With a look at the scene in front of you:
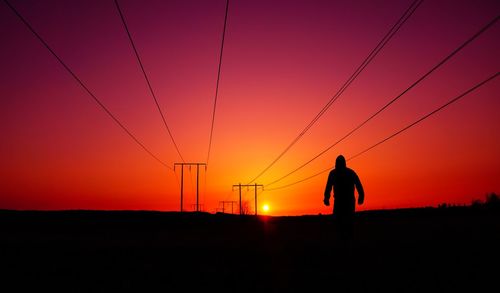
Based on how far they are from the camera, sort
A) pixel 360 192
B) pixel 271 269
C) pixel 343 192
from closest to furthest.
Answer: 1. pixel 271 269
2. pixel 343 192
3. pixel 360 192

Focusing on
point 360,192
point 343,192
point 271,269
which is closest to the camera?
point 271,269

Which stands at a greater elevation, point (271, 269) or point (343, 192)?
point (343, 192)

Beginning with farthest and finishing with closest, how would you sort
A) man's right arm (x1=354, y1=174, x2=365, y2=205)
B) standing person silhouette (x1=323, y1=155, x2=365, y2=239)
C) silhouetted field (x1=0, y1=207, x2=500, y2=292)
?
man's right arm (x1=354, y1=174, x2=365, y2=205), standing person silhouette (x1=323, y1=155, x2=365, y2=239), silhouetted field (x1=0, y1=207, x2=500, y2=292)

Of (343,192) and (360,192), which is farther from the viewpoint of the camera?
(360,192)

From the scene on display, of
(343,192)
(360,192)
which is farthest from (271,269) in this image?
(360,192)

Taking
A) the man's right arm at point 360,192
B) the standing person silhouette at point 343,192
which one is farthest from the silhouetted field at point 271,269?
the man's right arm at point 360,192

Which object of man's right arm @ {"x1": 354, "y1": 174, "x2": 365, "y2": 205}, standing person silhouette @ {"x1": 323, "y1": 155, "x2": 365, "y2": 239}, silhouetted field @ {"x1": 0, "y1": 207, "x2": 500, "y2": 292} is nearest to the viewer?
silhouetted field @ {"x1": 0, "y1": 207, "x2": 500, "y2": 292}

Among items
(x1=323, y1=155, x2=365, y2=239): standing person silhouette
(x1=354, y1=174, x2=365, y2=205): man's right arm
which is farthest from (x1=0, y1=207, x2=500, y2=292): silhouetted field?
(x1=354, y1=174, x2=365, y2=205): man's right arm

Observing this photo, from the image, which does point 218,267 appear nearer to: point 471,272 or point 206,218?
point 471,272

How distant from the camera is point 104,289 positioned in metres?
5.64

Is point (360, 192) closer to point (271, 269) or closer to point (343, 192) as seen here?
point (343, 192)

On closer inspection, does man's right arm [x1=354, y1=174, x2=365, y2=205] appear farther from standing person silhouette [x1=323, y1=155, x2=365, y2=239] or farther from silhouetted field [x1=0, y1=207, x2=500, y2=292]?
silhouetted field [x1=0, y1=207, x2=500, y2=292]

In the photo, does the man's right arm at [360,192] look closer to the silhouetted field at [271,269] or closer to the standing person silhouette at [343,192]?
the standing person silhouette at [343,192]

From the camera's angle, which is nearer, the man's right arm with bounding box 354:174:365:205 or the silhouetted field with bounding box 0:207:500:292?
the silhouetted field with bounding box 0:207:500:292
